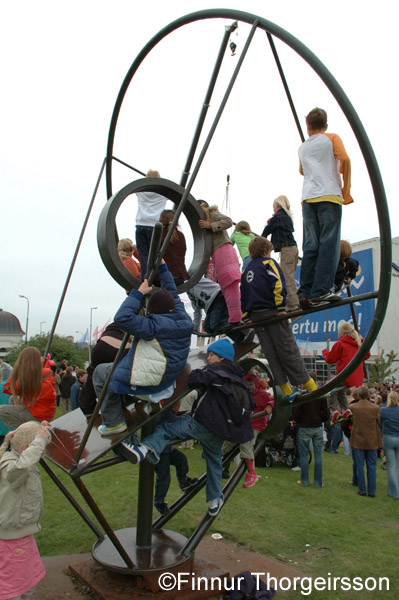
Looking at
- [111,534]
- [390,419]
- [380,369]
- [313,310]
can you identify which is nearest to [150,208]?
[313,310]

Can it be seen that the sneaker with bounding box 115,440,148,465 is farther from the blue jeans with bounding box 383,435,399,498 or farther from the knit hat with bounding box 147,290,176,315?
the blue jeans with bounding box 383,435,399,498

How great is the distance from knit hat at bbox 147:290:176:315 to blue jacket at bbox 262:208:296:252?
4.56ft

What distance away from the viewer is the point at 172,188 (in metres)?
4.39

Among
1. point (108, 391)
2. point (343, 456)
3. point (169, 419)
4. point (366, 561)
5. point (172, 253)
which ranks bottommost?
point (343, 456)

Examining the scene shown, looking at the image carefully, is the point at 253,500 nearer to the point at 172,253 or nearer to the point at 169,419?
the point at 169,419

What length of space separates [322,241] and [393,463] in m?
6.42

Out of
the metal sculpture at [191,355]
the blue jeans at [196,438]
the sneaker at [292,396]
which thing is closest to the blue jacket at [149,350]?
the metal sculpture at [191,355]

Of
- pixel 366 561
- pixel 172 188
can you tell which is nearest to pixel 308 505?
pixel 366 561

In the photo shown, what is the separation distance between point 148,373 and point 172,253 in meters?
1.47

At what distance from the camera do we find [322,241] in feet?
13.5

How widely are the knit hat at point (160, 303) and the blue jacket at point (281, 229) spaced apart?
4.56 ft

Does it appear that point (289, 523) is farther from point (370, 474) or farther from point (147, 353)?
point (147, 353)

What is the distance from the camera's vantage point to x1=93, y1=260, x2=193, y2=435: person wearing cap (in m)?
3.71

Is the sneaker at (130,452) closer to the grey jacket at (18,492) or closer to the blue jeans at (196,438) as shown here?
the blue jeans at (196,438)
